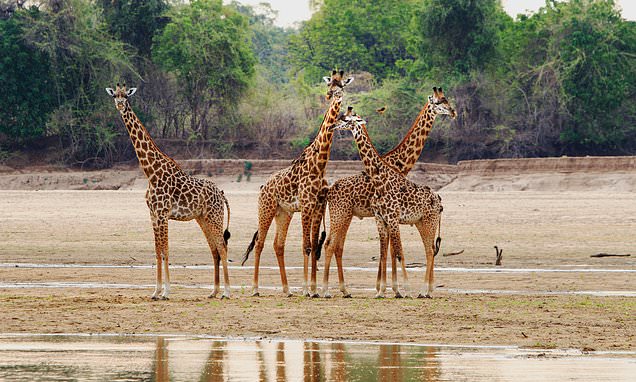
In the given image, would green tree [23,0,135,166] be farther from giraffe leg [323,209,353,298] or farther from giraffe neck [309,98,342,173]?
giraffe leg [323,209,353,298]

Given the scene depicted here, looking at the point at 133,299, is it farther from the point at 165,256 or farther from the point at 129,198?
the point at 129,198

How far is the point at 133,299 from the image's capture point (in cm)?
1642

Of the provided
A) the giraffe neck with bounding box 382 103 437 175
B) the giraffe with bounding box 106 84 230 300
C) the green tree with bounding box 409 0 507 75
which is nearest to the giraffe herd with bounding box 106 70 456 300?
the giraffe with bounding box 106 84 230 300

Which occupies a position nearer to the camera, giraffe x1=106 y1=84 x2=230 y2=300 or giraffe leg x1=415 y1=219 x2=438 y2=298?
giraffe x1=106 y1=84 x2=230 y2=300

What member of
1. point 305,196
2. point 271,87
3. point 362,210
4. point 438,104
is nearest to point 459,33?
point 271,87

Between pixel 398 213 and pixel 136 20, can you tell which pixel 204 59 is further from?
pixel 398 213

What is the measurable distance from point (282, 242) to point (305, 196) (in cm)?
78

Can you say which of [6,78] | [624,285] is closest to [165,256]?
[624,285]

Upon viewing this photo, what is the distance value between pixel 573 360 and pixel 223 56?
130 feet

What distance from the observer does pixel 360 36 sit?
63094 mm

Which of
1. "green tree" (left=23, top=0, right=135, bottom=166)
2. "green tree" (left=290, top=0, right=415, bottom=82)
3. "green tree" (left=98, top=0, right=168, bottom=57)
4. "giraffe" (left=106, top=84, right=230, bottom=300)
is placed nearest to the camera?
"giraffe" (left=106, top=84, right=230, bottom=300)

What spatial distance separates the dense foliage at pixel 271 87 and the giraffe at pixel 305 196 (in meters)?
29.4

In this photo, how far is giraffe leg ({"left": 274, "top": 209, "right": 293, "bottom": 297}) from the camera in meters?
17.2

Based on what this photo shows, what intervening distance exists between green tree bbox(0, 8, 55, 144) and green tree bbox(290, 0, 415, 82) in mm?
18332
